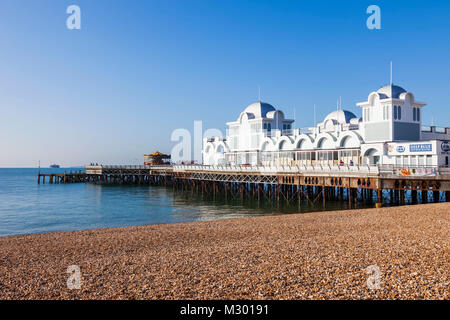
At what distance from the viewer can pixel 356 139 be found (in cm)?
3497

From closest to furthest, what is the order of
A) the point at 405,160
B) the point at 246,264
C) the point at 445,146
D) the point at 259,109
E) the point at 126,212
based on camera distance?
1. the point at 246,264
2. the point at 445,146
3. the point at 405,160
4. the point at 126,212
5. the point at 259,109

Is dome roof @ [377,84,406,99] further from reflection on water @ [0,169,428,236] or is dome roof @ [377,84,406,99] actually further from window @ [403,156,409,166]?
reflection on water @ [0,169,428,236]

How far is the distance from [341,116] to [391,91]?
19248 mm

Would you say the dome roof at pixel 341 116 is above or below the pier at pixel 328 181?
above

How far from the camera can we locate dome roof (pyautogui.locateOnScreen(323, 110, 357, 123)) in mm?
52266

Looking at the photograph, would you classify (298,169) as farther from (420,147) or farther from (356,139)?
(420,147)

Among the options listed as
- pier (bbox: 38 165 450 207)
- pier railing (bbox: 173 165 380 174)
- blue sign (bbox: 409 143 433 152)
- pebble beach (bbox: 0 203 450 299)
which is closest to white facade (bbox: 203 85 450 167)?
blue sign (bbox: 409 143 433 152)

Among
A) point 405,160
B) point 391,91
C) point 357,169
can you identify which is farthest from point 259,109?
point 405,160

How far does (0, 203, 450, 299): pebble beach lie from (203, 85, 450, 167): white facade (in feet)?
49.7

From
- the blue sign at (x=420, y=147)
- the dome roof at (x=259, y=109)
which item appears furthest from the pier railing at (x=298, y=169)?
the dome roof at (x=259, y=109)

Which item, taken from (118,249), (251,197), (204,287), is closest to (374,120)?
(251,197)

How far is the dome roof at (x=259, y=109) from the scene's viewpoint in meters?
50.1

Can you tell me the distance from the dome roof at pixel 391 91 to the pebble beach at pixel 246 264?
20725 millimetres

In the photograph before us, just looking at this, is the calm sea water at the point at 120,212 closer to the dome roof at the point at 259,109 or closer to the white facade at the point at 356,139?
the white facade at the point at 356,139
